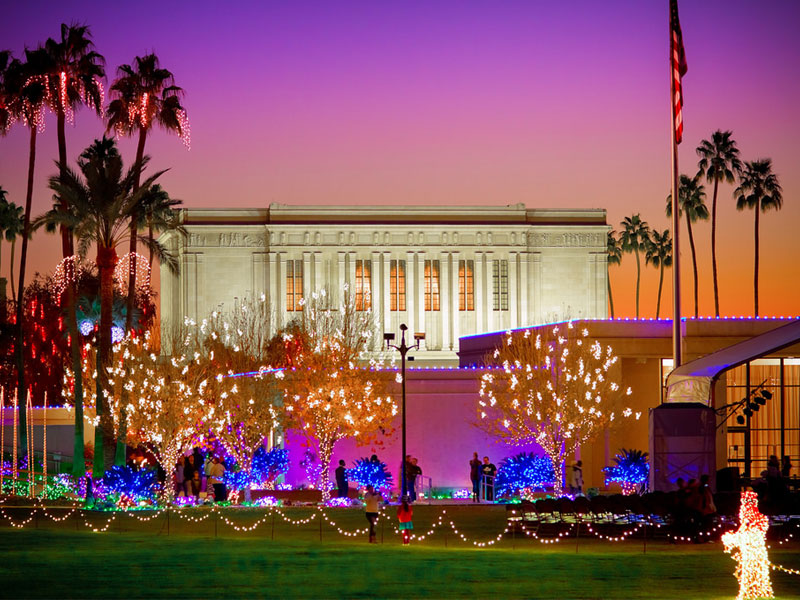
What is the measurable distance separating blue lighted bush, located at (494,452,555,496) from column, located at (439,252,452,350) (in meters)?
52.2

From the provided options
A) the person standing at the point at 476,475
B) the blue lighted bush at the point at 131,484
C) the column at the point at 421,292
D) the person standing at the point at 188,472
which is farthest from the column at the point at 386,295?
the blue lighted bush at the point at 131,484

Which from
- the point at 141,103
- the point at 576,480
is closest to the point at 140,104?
the point at 141,103

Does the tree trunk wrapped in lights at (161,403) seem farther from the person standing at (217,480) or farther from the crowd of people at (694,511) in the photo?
the crowd of people at (694,511)

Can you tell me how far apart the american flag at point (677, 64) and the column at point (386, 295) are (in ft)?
206

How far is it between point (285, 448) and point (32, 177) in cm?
1515

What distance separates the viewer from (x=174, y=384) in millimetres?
43250

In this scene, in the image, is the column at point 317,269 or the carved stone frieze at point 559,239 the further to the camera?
the carved stone frieze at point 559,239

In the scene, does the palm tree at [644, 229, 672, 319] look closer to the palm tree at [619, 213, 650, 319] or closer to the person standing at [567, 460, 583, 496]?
the palm tree at [619, 213, 650, 319]

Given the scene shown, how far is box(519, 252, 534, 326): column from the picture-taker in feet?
326

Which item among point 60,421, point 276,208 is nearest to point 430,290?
point 276,208

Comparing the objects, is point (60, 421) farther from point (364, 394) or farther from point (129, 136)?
point (364, 394)

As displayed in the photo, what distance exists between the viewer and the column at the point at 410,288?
98619 mm

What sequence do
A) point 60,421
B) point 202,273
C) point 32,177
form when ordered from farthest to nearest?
point 202,273, point 60,421, point 32,177

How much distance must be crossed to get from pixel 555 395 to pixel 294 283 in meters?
53.9
